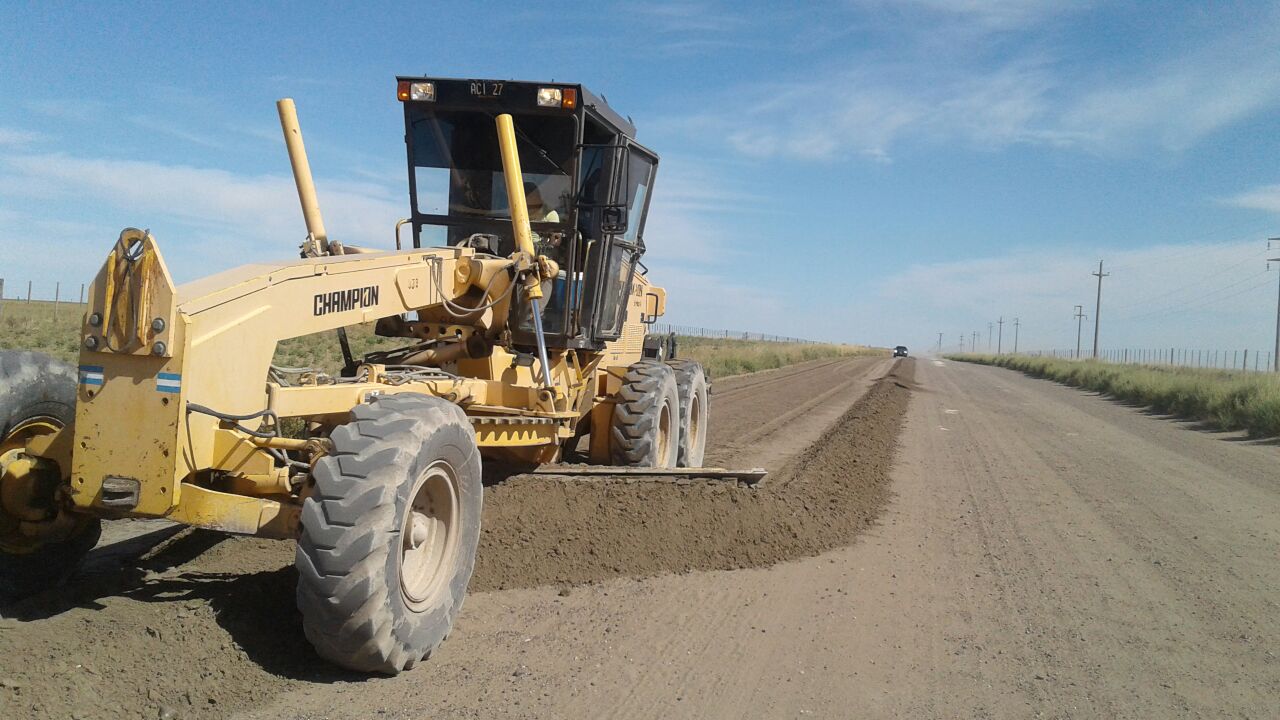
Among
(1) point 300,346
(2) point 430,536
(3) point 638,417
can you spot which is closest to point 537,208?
(3) point 638,417

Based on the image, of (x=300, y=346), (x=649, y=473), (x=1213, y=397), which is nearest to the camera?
(x=649, y=473)

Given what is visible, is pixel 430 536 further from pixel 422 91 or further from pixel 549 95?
pixel 422 91

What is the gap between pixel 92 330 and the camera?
3.84m

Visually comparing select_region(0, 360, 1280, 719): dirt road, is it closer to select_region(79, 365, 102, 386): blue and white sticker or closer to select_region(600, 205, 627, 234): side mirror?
select_region(79, 365, 102, 386): blue and white sticker

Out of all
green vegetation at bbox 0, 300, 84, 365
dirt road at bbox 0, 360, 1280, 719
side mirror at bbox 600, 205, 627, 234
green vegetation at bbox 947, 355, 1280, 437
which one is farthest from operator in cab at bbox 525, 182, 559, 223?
green vegetation at bbox 0, 300, 84, 365

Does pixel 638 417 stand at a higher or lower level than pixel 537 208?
lower

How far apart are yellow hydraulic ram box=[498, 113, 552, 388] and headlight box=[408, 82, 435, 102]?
2.67 ft

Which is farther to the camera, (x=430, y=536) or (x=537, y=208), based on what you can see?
(x=537, y=208)

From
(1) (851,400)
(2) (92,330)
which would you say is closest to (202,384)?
(2) (92,330)

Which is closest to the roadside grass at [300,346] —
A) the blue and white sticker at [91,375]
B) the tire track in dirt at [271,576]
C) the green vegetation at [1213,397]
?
the tire track in dirt at [271,576]

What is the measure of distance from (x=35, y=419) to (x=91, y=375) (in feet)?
3.93

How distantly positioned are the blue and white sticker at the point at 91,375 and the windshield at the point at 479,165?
12.5 feet

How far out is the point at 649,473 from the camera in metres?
7.16

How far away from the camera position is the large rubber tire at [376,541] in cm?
378
